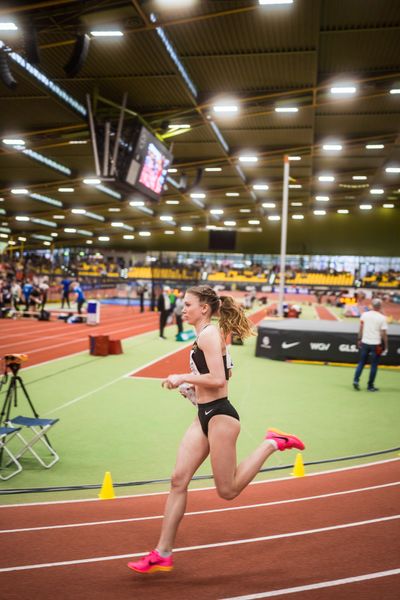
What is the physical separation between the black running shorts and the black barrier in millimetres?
12466

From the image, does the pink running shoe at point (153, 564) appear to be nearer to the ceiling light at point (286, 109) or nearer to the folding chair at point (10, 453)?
the folding chair at point (10, 453)

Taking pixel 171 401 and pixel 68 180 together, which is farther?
pixel 68 180

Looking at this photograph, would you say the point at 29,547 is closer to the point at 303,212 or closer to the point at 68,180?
the point at 68,180

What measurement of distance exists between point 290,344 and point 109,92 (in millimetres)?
10145

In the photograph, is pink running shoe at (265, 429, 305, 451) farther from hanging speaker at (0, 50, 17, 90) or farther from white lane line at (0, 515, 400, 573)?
hanging speaker at (0, 50, 17, 90)

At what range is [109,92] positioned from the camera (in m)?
16.6

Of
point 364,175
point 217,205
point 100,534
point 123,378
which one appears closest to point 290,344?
point 123,378

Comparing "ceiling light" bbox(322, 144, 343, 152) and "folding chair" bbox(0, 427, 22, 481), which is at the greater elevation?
"ceiling light" bbox(322, 144, 343, 152)

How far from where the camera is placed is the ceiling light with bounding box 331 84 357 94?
15828mm

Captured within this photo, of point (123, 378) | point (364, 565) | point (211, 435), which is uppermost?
point (211, 435)

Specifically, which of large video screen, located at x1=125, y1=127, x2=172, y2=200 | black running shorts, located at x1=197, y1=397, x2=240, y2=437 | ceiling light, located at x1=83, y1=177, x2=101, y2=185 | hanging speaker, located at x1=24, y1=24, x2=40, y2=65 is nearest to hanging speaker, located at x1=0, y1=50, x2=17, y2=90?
hanging speaker, located at x1=24, y1=24, x2=40, y2=65

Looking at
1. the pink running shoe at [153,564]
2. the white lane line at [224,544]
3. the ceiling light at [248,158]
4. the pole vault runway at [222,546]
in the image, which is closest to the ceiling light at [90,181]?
the ceiling light at [248,158]

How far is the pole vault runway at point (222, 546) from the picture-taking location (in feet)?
10.9

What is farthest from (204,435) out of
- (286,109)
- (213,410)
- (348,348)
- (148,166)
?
(286,109)
